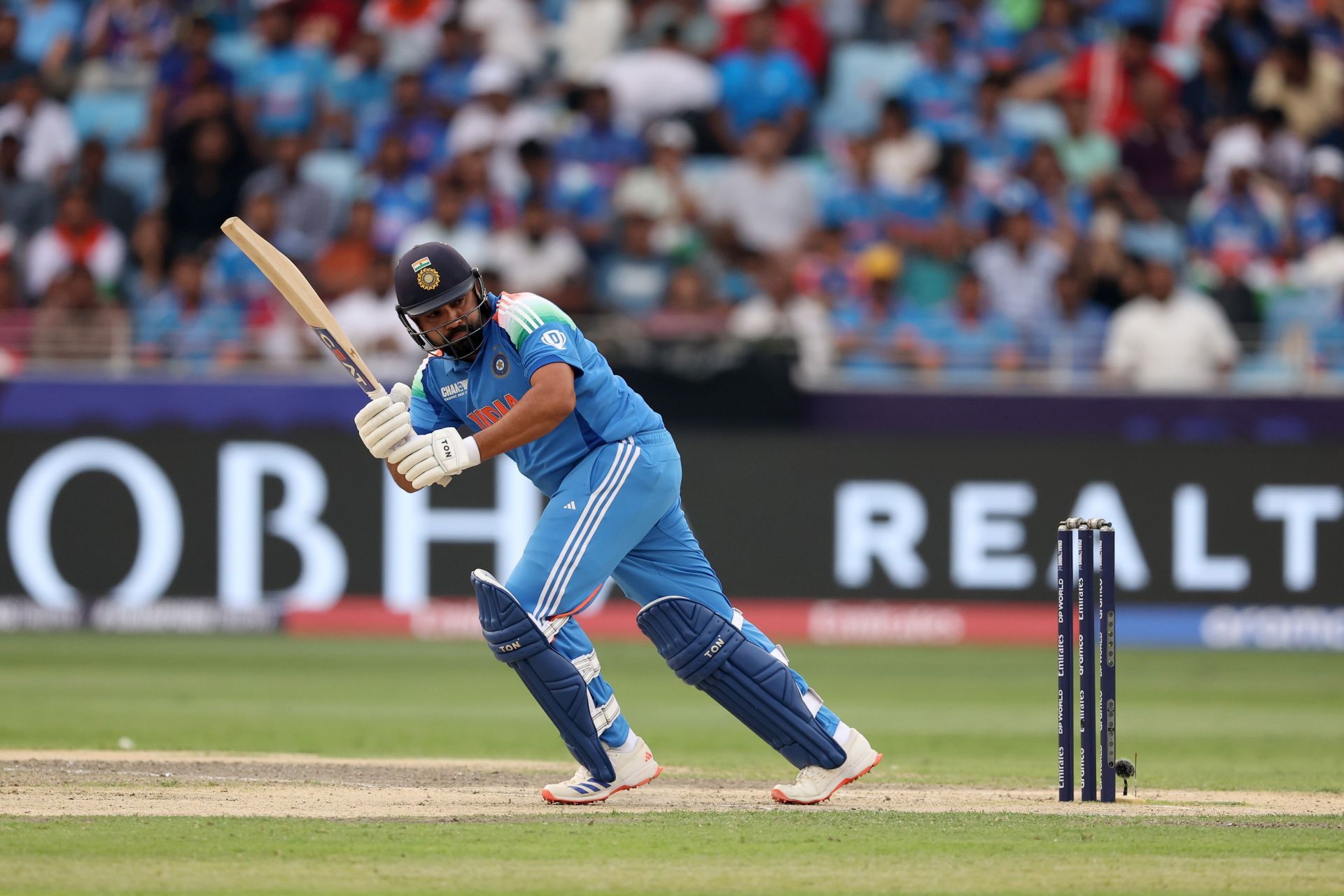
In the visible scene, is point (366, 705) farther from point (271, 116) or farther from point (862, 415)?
point (271, 116)

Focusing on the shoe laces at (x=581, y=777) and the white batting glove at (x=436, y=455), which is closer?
the white batting glove at (x=436, y=455)

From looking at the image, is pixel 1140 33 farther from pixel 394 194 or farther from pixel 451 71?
pixel 394 194

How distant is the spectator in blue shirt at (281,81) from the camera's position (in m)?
16.2

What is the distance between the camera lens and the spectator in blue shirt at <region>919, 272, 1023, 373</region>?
13875 millimetres

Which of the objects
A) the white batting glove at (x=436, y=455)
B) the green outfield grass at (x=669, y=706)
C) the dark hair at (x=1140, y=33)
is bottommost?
the green outfield grass at (x=669, y=706)

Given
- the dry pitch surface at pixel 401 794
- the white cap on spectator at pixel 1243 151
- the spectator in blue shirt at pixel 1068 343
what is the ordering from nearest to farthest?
the dry pitch surface at pixel 401 794
the spectator in blue shirt at pixel 1068 343
the white cap on spectator at pixel 1243 151

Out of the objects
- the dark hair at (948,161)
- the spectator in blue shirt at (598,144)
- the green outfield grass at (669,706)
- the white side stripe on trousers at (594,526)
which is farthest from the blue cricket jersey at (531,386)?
the spectator in blue shirt at (598,144)

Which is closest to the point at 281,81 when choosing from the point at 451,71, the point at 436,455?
the point at 451,71

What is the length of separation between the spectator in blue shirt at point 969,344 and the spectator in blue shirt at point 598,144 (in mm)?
3131

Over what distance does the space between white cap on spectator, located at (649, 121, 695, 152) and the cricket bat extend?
855cm

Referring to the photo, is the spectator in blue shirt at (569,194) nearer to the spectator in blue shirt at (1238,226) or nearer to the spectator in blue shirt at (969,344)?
the spectator in blue shirt at (969,344)

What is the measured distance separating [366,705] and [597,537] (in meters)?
4.65

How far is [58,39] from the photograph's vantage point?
55.7ft

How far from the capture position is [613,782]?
22.2 feet
